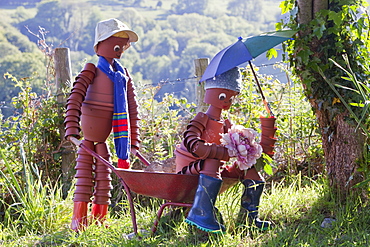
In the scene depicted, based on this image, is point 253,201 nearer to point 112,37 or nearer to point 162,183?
point 162,183

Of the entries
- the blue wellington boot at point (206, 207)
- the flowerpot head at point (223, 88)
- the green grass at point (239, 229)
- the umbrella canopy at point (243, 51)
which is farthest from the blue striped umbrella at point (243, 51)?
the green grass at point (239, 229)

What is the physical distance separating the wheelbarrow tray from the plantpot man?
0.50m

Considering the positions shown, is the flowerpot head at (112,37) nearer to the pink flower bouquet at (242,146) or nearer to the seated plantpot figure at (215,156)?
the seated plantpot figure at (215,156)

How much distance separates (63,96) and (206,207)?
270 centimetres

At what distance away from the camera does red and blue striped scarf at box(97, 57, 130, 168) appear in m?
3.30

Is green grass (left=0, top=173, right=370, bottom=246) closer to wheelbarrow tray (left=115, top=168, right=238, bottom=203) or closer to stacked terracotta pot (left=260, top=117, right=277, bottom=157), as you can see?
wheelbarrow tray (left=115, top=168, right=238, bottom=203)

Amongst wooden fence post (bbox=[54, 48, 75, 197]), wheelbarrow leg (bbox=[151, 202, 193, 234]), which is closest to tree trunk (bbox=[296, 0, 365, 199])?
Result: wheelbarrow leg (bbox=[151, 202, 193, 234])

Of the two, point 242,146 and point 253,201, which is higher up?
point 242,146

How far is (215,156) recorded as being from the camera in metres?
2.87

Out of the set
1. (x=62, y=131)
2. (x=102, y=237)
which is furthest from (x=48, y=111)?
(x=102, y=237)

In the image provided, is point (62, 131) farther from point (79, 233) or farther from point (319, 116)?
point (319, 116)

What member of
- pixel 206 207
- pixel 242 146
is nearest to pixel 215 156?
pixel 242 146

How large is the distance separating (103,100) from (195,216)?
115cm

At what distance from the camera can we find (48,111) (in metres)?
4.90
